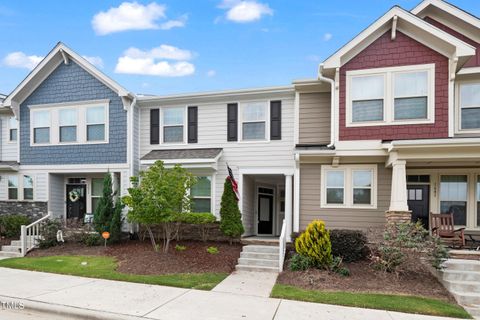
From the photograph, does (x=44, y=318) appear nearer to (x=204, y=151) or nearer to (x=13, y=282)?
(x=13, y=282)

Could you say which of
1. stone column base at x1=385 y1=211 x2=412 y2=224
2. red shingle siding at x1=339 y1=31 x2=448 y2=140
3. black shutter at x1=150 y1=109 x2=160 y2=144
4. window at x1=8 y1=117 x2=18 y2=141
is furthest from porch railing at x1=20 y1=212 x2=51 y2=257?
stone column base at x1=385 y1=211 x2=412 y2=224

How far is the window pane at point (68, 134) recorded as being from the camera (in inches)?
518

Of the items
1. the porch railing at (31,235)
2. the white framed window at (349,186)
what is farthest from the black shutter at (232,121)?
the porch railing at (31,235)

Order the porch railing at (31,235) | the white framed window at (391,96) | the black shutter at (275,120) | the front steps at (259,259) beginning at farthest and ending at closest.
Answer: the black shutter at (275,120) → the porch railing at (31,235) → the white framed window at (391,96) → the front steps at (259,259)

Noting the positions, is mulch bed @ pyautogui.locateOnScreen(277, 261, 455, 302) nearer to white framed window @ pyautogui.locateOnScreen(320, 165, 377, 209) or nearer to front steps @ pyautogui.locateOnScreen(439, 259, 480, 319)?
front steps @ pyautogui.locateOnScreen(439, 259, 480, 319)

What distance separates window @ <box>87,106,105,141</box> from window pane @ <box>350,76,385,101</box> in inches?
376

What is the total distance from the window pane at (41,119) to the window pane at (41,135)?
0.20 meters

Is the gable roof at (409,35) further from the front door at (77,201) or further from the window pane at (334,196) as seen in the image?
the front door at (77,201)

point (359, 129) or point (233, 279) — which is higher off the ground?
point (359, 129)

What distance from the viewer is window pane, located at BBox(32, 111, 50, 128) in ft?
44.1

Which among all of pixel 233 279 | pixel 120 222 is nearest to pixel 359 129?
pixel 233 279

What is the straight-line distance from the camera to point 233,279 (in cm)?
815

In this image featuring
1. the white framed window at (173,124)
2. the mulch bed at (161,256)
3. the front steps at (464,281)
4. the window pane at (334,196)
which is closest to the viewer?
the front steps at (464,281)

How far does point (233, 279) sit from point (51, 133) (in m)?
10.2
